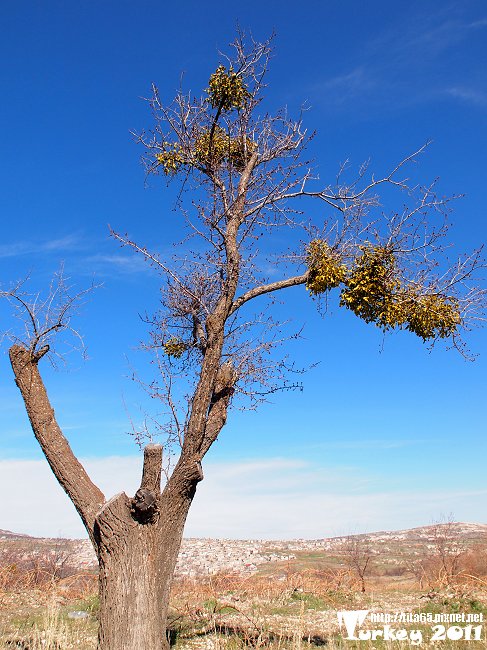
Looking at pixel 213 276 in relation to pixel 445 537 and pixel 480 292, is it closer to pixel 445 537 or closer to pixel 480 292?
pixel 480 292

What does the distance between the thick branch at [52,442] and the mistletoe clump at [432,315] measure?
16.2 ft

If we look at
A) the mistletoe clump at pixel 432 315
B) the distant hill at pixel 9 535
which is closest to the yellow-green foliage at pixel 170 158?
the mistletoe clump at pixel 432 315

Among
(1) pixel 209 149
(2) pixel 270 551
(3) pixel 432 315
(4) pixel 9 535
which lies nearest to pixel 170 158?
(1) pixel 209 149

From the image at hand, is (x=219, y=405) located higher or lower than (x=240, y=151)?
lower

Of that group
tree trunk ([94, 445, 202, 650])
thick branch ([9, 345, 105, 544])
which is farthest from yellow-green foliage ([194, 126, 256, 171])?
tree trunk ([94, 445, 202, 650])

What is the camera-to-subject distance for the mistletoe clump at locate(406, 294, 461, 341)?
8180 millimetres

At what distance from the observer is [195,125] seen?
9.65 metres

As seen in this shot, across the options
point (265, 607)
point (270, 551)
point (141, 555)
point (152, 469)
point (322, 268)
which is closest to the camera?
point (141, 555)

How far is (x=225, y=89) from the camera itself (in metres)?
9.14

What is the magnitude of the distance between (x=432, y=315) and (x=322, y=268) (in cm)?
168

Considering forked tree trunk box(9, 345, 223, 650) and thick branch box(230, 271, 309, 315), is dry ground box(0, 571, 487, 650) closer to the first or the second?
forked tree trunk box(9, 345, 223, 650)

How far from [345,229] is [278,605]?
772 centimetres

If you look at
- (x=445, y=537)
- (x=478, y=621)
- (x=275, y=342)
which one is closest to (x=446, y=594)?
(x=478, y=621)

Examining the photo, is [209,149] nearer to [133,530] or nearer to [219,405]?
[219,405]
